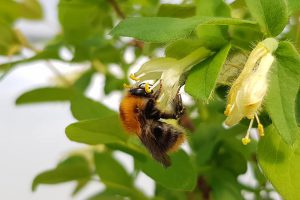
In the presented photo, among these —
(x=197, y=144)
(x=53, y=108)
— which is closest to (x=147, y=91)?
(x=197, y=144)

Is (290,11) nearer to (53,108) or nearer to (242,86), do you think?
(242,86)

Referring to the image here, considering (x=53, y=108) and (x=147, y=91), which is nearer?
(x=147, y=91)

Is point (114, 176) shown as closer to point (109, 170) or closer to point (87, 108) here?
point (109, 170)

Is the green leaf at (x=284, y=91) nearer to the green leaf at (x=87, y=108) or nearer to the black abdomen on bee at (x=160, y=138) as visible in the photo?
the black abdomen on bee at (x=160, y=138)

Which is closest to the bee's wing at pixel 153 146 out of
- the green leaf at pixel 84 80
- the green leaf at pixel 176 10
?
the green leaf at pixel 176 10

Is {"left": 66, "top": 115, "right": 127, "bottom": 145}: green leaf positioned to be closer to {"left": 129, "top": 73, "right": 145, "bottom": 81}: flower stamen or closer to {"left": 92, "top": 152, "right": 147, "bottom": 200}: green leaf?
{"left": 129, "top": 73, "right": 145, "bottom": 81}: flower stamen

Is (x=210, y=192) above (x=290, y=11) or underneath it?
underneath

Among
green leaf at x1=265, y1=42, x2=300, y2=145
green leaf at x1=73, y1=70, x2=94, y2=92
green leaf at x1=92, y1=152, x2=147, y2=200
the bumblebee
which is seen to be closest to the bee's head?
the bumblebee
